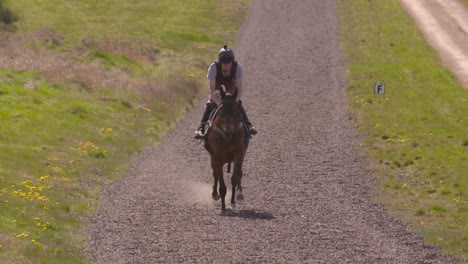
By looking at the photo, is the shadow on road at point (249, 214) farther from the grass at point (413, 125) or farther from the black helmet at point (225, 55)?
the black helmet at point (225, 55)

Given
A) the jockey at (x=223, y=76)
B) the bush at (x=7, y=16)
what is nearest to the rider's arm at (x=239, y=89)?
the jockey at (x=223, y=76)

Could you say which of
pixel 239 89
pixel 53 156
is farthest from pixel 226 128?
pixel 53 156

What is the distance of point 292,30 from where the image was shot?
64.2 m

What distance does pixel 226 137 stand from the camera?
22.0m

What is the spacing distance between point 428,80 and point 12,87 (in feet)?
64.6

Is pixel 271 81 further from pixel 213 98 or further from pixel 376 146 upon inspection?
pixel 213 98

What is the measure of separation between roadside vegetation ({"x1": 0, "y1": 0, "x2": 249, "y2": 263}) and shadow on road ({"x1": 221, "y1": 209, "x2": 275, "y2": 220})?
3.46 m

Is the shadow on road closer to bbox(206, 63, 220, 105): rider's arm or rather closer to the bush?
bbox(206, 63, 220, 105): rider's arm

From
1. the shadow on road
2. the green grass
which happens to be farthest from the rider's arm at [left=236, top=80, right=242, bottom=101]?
the green grass

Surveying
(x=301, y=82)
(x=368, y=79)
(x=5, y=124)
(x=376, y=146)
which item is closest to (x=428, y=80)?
(x=368, y=79)

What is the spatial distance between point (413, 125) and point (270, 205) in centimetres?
1241

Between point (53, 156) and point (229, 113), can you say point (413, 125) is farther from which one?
point (229, 113)

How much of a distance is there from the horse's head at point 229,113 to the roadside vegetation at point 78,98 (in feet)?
13.2

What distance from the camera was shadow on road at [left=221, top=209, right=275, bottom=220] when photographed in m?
21.8
